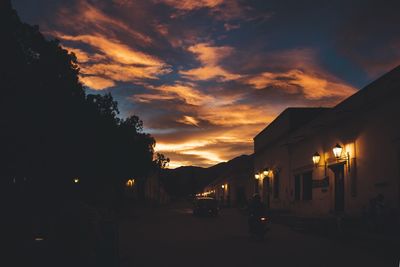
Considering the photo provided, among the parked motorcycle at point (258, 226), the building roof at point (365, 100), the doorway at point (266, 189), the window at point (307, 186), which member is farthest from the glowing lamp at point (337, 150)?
the doorway at point (266, 189)

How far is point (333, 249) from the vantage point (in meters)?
14.9

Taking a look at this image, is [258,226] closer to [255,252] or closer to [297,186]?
[255,252]

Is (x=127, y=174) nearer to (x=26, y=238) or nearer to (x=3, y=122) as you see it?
(x=3, y=122)

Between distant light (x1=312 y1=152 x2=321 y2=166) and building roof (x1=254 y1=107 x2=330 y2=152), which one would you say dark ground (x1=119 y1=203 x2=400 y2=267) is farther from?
building roof (x1=254 y1=107 x2=330 y2=152)

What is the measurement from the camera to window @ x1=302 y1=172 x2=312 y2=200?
1172 inches

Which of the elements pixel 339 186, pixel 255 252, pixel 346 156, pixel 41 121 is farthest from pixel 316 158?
pixel 41 121

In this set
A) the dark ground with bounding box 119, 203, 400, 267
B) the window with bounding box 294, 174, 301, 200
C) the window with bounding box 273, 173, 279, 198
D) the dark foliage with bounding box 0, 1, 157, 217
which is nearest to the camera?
the dark ground with bounding box 119, 203, 400, 267

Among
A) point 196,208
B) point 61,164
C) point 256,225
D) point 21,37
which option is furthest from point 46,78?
point 196,208

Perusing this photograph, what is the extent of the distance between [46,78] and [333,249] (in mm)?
14188

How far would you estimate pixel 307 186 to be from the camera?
3033 cm

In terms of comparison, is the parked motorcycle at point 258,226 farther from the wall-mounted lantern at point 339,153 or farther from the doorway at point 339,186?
the doorway at point 339,186

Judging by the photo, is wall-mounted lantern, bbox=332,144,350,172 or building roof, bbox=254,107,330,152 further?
building roof, bbox=254,107,330,152

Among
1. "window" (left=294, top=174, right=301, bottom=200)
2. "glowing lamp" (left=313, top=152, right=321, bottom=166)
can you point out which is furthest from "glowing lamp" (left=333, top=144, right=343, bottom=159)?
"window" (left=294, top=174, right=301, bottom=200)

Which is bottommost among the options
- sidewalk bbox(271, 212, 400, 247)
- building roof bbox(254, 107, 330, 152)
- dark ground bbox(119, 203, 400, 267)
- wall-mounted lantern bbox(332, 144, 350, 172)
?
dark ground bbox(119, 203, 400, 267)
